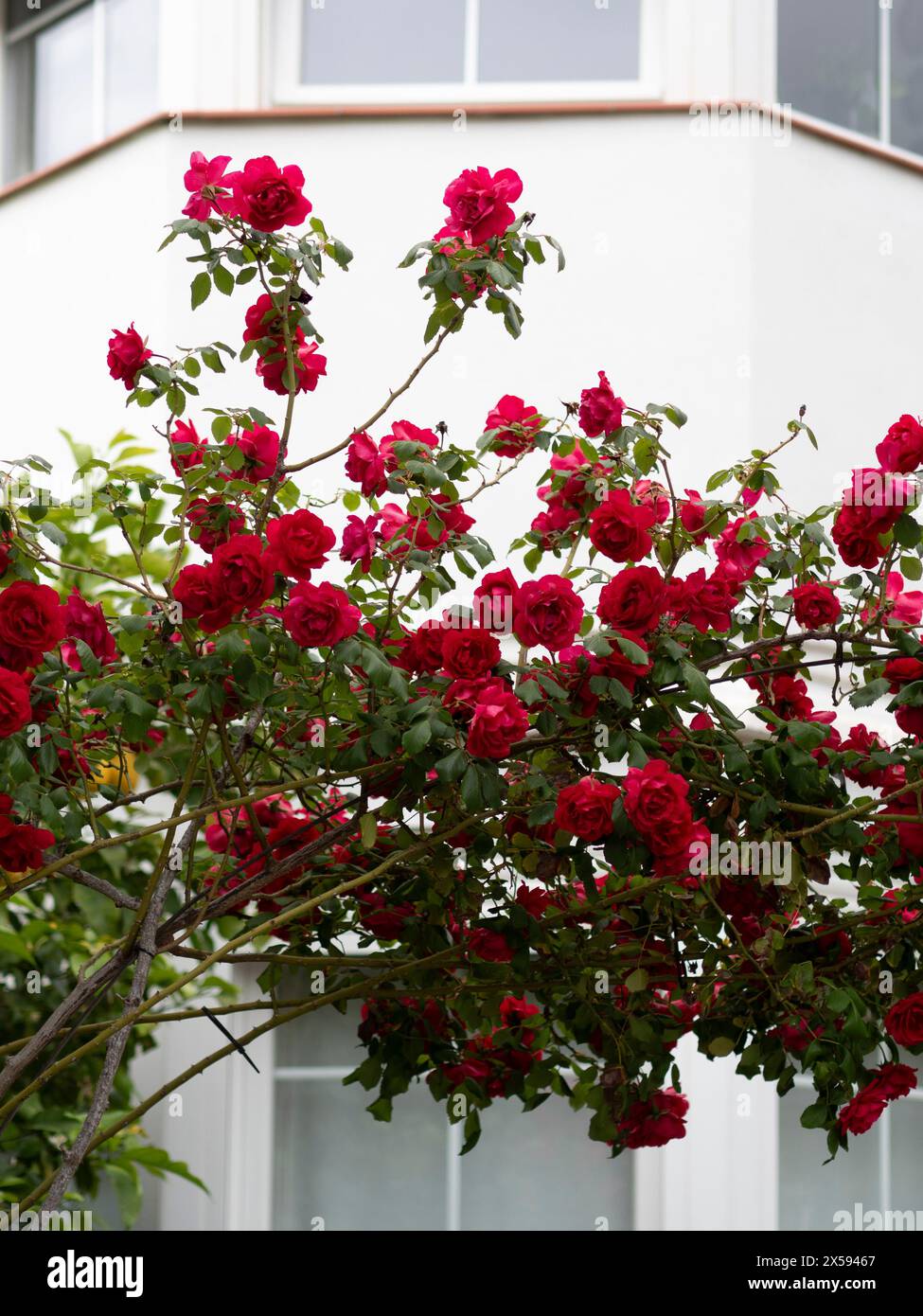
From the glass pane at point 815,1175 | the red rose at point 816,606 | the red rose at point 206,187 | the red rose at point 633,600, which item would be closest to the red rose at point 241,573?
the red rose at point 633,600

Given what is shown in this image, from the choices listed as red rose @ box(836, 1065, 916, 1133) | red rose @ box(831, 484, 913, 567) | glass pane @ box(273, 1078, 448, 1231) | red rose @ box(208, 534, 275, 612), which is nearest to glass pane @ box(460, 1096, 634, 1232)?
glass pane @ box(273, 1078, 448, 1231)

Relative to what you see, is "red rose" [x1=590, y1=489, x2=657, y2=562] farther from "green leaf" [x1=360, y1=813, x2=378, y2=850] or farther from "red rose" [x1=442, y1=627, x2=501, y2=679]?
"green leaf" [x1=360, y1=813, x2=378, y2=850]

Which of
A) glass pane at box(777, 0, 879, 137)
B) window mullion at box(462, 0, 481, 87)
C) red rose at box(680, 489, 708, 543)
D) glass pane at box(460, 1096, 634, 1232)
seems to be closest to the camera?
red rose at box(680, 489, 708, 543)

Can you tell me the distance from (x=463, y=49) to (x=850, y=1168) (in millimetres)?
3525

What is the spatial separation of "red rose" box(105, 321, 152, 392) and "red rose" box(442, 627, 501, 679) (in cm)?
62

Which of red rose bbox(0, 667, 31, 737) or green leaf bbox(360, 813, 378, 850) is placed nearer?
red rose bbox(0, 667, 31, 737)

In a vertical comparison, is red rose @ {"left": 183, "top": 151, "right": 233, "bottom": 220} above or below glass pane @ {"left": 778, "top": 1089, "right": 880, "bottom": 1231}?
above

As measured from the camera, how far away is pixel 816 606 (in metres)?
2.08

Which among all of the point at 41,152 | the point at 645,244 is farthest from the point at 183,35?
the point at 645,244

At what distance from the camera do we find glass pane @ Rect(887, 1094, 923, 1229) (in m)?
4.38

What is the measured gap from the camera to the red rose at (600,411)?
2152mm

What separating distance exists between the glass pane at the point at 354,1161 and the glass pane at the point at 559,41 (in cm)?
304

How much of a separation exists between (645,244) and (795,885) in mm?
2741

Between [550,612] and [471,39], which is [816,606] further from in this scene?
[471,39]
